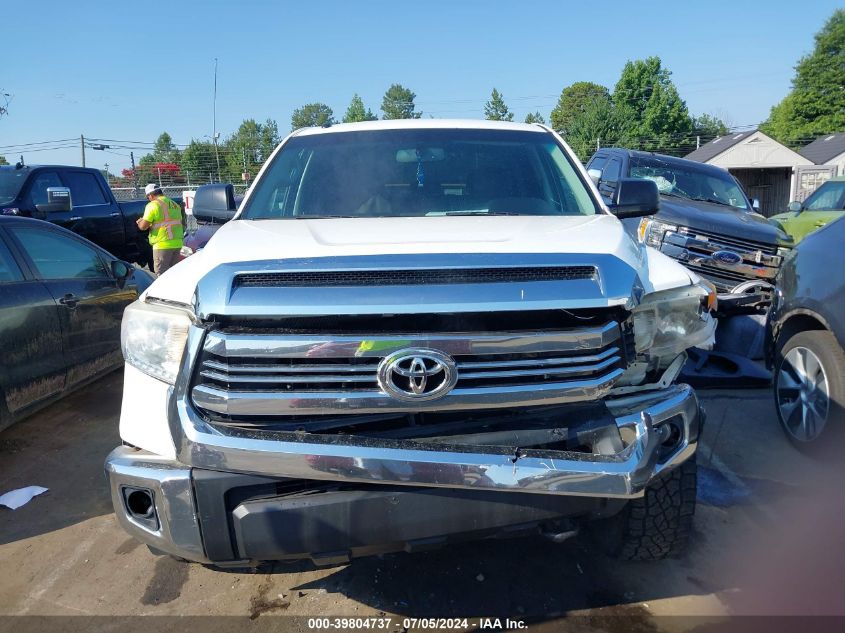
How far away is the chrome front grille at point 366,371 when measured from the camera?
2.01 m

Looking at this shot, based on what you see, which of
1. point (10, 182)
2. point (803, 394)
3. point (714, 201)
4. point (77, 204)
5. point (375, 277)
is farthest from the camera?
point (77, 204)

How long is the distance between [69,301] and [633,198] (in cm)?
396

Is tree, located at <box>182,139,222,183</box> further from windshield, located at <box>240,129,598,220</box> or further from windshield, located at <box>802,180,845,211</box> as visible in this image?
windshield, located at <box>240,129,598,220</box>

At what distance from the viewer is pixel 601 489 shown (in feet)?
6.66

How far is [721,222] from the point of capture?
23.7 feet

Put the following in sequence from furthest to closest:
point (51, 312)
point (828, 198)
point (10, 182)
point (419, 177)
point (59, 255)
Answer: point (828, 198) < point (10, 182) < point (59, 255) < point (51, 312) < point (419, 177)

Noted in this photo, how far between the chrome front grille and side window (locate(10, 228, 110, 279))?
10.7 ft

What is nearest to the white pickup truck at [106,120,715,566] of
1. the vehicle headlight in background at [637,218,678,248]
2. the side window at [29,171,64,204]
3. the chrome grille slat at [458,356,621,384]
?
the chrome grille slat at [458,356,621,384]

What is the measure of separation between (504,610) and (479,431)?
102 cm

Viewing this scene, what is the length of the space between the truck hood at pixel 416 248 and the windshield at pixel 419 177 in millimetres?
280

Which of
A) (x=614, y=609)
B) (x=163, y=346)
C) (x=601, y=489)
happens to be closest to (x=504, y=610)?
(x=614, y=609)

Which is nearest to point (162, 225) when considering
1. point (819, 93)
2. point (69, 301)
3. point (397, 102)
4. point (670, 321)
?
point (69, 301)

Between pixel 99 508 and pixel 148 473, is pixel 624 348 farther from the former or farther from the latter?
pixel 99 508

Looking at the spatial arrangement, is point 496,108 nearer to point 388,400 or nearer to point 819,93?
point 819,93
